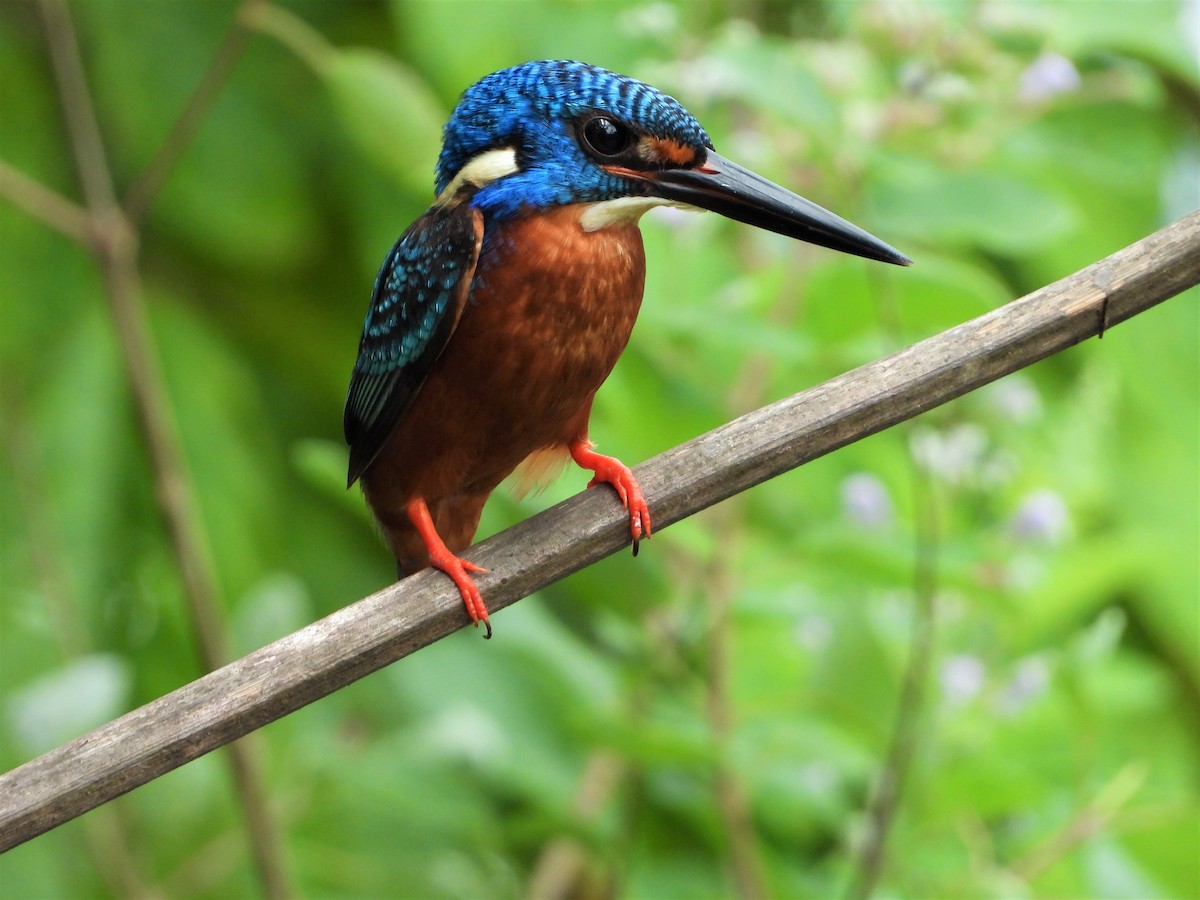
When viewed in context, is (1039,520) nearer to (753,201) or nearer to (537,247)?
(753,201)

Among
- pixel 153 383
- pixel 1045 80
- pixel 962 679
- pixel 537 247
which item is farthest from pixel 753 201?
pixel 153 383

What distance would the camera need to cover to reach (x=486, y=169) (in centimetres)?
225

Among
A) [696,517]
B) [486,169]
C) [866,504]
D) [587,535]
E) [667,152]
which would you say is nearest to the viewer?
[587,535]

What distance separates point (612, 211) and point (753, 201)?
21 centimetres

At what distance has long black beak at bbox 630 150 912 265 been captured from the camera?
200cm

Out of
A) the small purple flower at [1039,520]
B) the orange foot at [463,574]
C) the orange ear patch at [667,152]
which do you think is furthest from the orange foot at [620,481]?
the small purple flower at [1039,520]

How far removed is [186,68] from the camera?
3207 mm

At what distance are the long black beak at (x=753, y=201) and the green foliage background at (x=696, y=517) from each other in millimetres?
264

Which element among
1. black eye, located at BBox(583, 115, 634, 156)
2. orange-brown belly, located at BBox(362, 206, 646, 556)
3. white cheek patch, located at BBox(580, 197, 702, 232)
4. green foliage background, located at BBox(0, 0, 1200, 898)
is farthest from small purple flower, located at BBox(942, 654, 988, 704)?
black eye, located at BBox(583, 115, 634, 156)

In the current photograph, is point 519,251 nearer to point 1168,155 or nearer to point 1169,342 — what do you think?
point 1168,155

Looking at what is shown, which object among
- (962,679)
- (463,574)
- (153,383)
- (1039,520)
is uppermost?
(153,383)

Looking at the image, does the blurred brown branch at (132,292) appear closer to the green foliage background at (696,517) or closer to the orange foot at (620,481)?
the green foliage background at (696,517)

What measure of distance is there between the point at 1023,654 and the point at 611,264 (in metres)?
1.06

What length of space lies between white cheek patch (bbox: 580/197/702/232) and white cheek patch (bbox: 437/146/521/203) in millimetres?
133
